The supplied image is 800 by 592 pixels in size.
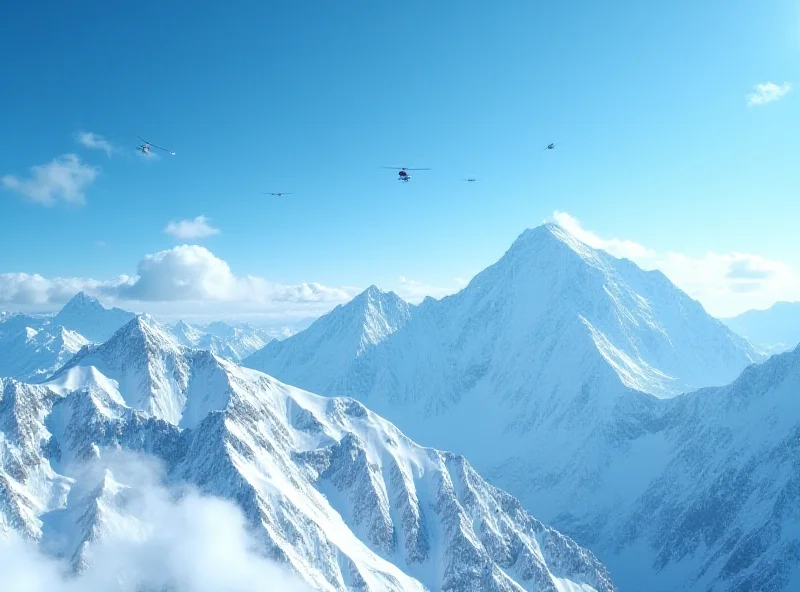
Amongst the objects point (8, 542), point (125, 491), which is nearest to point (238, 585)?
point (125, 491)

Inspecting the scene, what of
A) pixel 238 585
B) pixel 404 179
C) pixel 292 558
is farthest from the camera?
pixel 292 558

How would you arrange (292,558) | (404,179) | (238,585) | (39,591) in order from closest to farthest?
(404,179)
(39,591)
(238,585)
(292,558)

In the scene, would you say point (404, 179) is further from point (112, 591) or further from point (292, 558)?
point (112, 591)

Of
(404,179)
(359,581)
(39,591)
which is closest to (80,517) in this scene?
(39,591)

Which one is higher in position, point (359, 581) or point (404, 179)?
point (404, 179)

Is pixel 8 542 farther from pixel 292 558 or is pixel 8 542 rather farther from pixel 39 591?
pixel 292 558

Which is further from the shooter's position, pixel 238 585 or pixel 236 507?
pixel 236 507

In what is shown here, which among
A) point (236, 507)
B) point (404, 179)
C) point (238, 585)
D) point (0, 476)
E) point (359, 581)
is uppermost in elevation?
point (404, 179)
